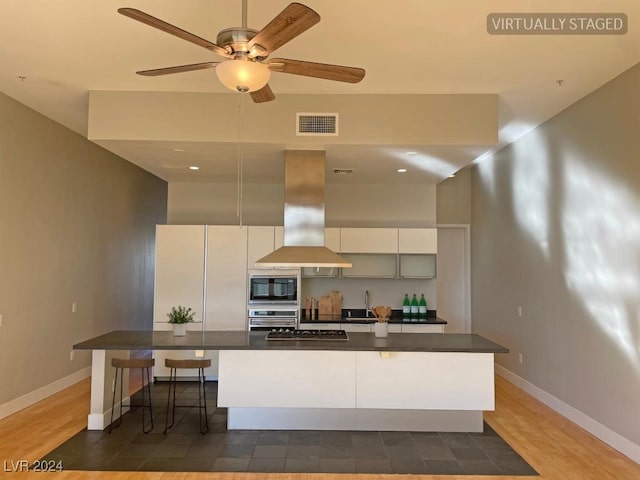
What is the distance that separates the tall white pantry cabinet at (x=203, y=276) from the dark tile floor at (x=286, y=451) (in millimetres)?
1705

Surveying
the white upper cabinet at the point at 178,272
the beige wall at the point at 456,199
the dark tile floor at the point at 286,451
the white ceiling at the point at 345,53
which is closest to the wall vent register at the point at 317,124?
the white ceiling at the point at 345,53

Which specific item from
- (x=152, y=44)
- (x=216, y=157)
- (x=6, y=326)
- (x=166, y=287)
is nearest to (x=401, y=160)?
(x=216, y=157)

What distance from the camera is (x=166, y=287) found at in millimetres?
5898

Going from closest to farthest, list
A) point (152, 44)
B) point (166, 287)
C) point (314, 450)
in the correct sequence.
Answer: point (152, 44)
point (314, 450)
point (166, 287)

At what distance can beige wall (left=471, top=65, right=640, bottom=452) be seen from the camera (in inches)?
144

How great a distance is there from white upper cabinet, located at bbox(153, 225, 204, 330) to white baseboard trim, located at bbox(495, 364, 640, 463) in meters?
3.93

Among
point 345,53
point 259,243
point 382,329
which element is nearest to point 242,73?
point 345,53

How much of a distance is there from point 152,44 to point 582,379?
451cm

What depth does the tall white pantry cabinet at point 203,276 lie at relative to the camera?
19.3ft

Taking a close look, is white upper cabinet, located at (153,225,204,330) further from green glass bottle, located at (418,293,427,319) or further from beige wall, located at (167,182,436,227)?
green glass bottle, located at (418,293,427,319)

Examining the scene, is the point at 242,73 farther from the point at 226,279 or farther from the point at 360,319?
the point at 360,319

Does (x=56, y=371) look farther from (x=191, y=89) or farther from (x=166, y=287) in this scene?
(x=191, y=89)

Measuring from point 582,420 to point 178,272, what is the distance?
463 centimetres

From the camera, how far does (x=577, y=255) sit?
436 cm
